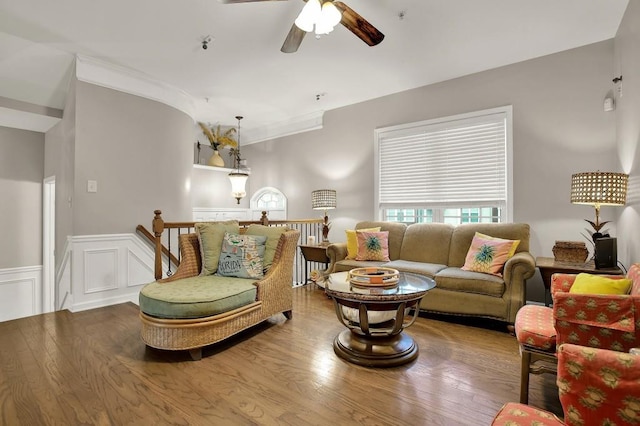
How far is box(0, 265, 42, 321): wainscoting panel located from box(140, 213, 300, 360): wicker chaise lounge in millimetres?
3715

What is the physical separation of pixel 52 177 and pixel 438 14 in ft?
17.7

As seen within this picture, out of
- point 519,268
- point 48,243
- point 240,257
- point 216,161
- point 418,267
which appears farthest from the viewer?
point 216,161

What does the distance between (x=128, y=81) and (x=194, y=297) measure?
10.2 feet

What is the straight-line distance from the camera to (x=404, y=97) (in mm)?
4469

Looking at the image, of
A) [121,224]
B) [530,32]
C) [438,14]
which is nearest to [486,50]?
[530,32]

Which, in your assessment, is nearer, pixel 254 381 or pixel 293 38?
pixel 254 381

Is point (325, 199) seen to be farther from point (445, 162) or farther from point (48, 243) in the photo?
point (48, 243)

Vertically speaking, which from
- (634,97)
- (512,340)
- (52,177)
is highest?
(634,97)

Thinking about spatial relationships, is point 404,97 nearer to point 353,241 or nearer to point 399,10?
point 399,10

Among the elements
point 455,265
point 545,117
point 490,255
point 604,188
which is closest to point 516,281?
point 490,255

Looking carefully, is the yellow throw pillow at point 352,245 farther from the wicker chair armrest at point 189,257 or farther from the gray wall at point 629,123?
the gray wall at point 629,123

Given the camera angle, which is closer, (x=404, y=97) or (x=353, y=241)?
(x=353, y=241)

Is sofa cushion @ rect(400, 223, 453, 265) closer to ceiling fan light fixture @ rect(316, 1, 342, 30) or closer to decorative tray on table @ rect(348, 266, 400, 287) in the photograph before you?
decorative tray on table @ rect(348, 266, 400, 287)

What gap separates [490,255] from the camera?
312cm
